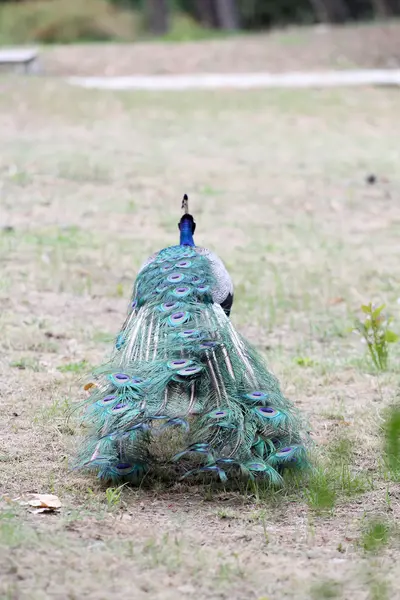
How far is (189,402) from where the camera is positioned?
4.20 metres

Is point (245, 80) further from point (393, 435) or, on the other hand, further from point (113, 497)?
point (393, 435)

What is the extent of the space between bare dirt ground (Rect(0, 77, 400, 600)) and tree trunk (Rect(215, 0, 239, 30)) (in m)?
13.9

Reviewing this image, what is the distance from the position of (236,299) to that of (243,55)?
15451mm

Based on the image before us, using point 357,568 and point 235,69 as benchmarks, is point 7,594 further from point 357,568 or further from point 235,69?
point 235,69

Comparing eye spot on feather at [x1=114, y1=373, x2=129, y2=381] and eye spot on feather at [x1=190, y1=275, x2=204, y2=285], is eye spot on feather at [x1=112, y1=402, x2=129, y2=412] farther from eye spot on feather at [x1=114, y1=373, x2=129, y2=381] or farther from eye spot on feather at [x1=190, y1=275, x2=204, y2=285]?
eye spot on feather at [x1=190, y1=275, x2=204, y2=285]

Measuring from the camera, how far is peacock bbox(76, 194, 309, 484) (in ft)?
13.5

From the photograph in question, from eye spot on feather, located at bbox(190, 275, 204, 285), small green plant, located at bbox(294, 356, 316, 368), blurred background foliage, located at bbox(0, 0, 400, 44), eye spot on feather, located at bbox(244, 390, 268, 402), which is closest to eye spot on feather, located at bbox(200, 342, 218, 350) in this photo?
eye spot on feather, located at bbox(244, 390, 268, 402)

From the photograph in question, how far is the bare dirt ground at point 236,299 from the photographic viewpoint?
3.60 m

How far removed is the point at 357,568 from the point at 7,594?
45.4 inches

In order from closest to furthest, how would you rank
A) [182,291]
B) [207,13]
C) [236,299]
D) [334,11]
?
[182,291] → [236,299] → [334,11] → [207,13]

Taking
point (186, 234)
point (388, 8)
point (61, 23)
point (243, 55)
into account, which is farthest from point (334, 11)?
point (186, 234)

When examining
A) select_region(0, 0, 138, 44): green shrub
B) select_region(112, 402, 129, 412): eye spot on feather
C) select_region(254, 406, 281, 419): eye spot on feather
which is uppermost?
select_region(0, 0, 138, 44): green shrub

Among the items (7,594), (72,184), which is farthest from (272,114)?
(7,594)

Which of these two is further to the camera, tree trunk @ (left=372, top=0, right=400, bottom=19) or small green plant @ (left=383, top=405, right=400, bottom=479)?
tree trunk @ (left=372, top=0, right=400, bottom=19)
